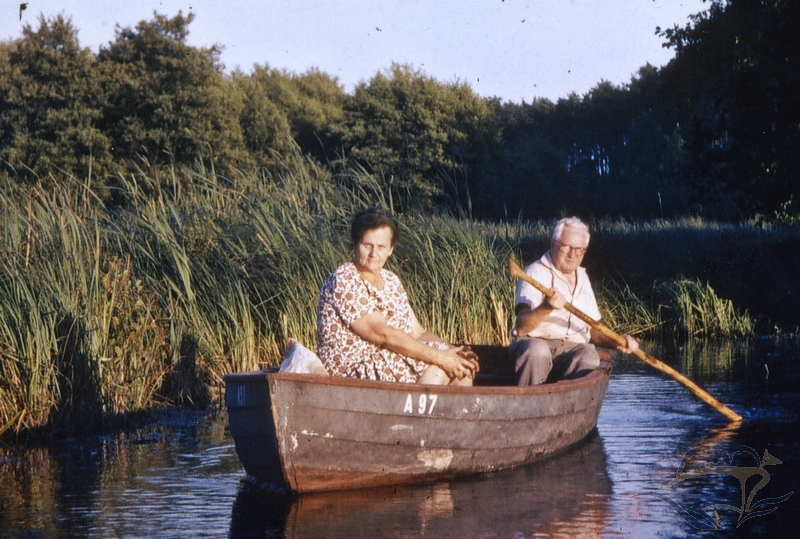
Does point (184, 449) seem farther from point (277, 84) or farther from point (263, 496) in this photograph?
point (277, 84)

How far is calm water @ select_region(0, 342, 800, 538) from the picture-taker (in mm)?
5344

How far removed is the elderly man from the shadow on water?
0.83 m

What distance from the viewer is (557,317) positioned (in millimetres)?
7523

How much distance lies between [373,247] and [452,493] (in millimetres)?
1424

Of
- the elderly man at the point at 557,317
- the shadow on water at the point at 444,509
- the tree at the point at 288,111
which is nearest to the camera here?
the shadow on water at the point at 444,509

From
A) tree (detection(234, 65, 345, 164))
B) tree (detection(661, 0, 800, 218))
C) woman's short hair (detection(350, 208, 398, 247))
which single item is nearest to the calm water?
woman's short hair (detection(350, 208, 398, 247))

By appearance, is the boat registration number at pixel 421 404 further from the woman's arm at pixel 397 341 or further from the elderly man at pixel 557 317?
the elderly man at pixel 557 317

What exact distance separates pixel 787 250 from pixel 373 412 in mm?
13076

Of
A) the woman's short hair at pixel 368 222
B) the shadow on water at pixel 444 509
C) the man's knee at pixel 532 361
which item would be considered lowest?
the shadow on water at pixel 444 509

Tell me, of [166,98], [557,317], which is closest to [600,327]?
[557,317]

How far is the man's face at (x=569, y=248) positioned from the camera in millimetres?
7195

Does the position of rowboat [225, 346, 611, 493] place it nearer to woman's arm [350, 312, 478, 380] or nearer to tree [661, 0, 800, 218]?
woman's arm [350, 312, 478, 380]

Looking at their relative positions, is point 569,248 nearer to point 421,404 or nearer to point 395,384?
point 421,404

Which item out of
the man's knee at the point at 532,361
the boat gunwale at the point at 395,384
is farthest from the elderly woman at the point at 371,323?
the man's knee at the point at 532,361
